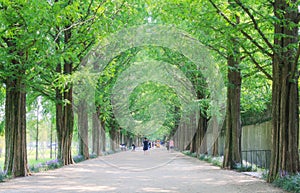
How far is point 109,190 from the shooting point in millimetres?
11234

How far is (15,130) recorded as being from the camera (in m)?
15.3

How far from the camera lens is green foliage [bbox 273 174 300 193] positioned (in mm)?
10656

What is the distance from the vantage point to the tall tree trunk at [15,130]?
15.2 meters

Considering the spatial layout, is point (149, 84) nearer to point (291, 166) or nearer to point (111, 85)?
point (111, 85)

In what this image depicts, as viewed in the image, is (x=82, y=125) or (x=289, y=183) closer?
(x=289, y=183)

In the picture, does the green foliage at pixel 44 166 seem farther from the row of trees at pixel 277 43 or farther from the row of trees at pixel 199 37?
the row of trees at pixel 277 43

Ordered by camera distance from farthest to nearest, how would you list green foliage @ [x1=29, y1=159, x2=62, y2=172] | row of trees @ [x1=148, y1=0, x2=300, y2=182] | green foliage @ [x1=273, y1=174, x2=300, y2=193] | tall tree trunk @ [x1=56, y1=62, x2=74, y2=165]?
1. tall tree trunk @ [x1=56, y1=62, x2=74, y2=165]
2. green foliage @ [x1=29, y1=159, x2=62, y2=172]
3. row of trees @ [x1=148, y1=0, x2=300, y2=182]
4. green foliage @ [x1=273, y1=174, x2=300, y2=193]

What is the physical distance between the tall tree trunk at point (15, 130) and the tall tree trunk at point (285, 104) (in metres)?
8.91

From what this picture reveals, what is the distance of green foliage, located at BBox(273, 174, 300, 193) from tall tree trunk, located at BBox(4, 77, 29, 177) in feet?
29.7

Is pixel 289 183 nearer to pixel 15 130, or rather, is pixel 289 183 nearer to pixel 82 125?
pixel 15 130

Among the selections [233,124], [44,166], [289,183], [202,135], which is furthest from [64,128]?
[289,183]

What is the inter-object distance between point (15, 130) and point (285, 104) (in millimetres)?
9574

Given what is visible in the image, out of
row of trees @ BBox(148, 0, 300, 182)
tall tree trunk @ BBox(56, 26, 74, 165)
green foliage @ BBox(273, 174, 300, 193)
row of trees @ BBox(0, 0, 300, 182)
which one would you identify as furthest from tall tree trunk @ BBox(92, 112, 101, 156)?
green foliage @ BBox(273, 174, 300, 193)

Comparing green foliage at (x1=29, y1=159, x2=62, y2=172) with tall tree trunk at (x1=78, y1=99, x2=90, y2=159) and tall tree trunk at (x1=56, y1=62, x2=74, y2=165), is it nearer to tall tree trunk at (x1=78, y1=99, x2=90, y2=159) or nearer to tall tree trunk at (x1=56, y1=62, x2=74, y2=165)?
tall tree trunk at (x1=56, y1=62, x2=74, y2=165)
